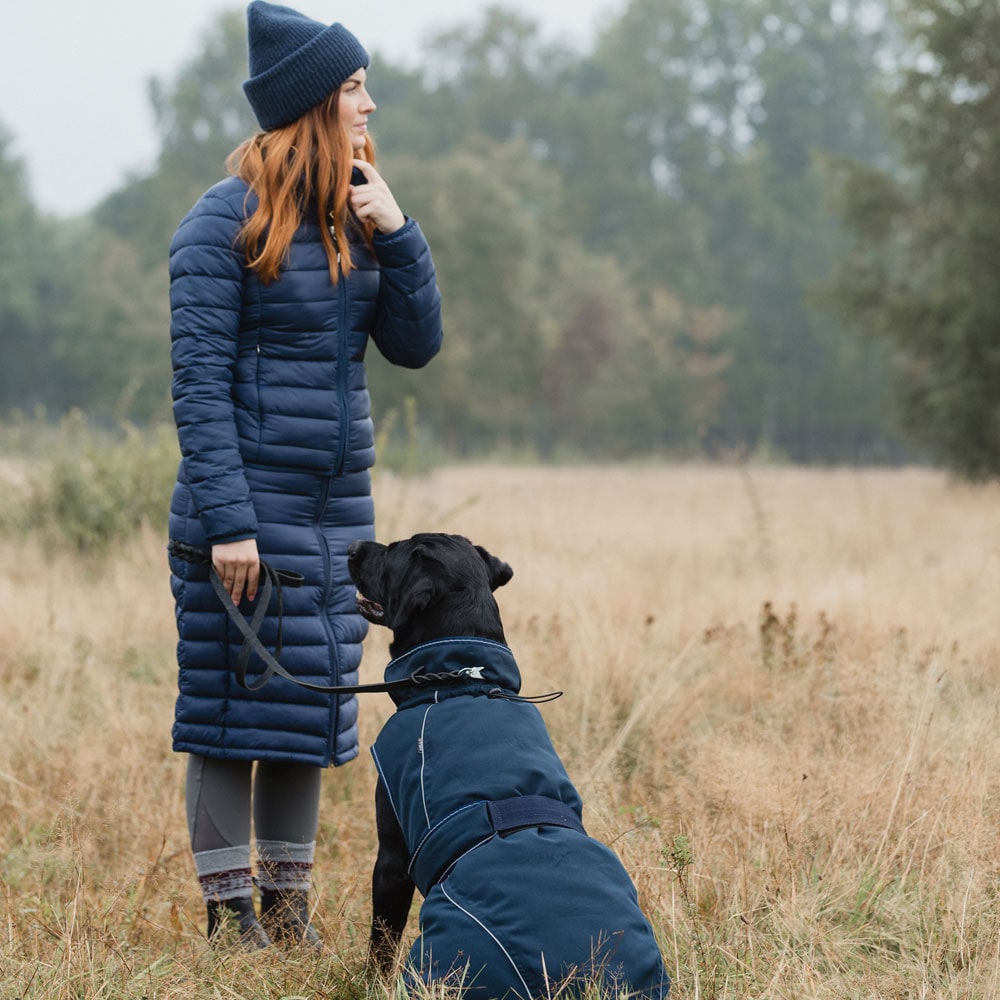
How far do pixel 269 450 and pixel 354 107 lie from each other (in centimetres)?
86

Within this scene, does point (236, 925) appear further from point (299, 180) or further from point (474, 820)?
point (299, 180)

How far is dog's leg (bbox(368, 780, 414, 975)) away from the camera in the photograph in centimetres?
242

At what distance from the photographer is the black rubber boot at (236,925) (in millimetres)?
2678

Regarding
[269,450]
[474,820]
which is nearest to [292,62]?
[269,450]

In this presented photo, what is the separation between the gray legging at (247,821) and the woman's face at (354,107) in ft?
5.19

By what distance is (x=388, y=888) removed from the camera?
8.00ft

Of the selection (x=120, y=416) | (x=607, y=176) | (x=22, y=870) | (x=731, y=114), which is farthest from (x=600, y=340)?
(x=22, y=870)

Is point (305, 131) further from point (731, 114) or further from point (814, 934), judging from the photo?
point (731, 114)

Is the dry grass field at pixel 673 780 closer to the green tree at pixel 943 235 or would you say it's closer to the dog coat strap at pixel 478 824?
the dog coat strap at pixel 478 824

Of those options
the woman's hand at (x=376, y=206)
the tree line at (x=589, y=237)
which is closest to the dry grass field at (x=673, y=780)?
the woman's hand at (x=376, y=206)

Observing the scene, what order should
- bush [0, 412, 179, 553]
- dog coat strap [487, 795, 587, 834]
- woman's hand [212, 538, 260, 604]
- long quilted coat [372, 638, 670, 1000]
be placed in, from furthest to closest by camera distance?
bush [0, 412, 179, 553] → woman's hand [212, 538, 260, 604] → dog coat strap [487, 795, 587, 834] → long quilted coat [372, 638, 670, 1000]

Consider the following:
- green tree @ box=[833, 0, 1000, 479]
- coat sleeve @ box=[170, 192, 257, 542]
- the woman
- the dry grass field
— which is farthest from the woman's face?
green tree @ box=[833, 0, 1000, 479]

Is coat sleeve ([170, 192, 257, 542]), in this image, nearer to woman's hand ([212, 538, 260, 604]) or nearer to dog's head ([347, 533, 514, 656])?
woman's hand ([212, 538, 260, 604])

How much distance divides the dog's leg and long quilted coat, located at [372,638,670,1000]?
0.04 metres
